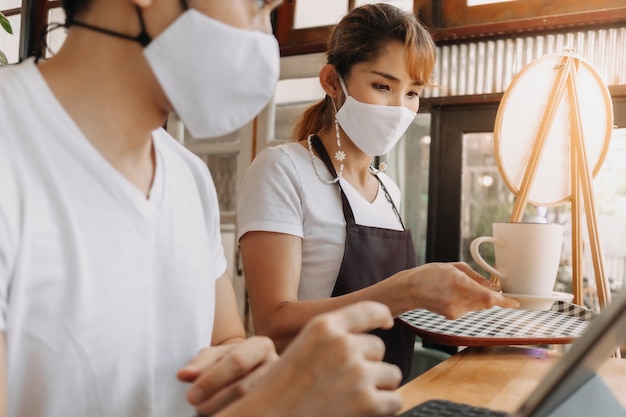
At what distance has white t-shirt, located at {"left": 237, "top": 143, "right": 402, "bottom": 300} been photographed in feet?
4.87

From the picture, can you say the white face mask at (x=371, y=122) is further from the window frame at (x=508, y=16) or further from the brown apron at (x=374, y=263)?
the window frame at (x=508, y=16)

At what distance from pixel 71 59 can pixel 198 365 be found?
439 mm

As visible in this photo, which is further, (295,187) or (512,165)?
(512,165)

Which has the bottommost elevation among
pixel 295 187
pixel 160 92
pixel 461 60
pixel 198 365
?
pixel 198 365

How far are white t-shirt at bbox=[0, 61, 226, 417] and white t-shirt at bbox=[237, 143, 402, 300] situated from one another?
0.64 metres

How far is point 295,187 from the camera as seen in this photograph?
154 centimetres

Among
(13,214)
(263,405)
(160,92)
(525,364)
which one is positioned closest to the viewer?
(263,405)

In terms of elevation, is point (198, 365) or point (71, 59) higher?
point (71, 59)

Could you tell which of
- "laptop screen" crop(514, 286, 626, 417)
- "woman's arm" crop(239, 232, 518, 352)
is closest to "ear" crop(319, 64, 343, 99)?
"woman's arm" crop(239, 232, 518, 352)

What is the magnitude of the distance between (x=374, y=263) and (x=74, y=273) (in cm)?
99

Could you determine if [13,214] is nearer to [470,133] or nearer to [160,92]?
[160,92]

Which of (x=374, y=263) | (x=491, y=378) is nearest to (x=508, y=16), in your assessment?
(x=374, y=263)

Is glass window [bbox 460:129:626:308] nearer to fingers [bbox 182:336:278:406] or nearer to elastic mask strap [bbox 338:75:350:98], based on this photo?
elastic mask strap [bbox 338:75:350:98]

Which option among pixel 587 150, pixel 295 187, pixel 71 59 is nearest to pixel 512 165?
pixel 587 150
